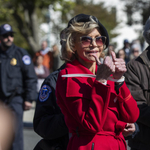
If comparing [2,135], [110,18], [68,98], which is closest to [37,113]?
[68,98]

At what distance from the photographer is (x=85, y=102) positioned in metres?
2.31

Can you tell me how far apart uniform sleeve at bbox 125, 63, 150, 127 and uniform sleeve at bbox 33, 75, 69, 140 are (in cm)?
80

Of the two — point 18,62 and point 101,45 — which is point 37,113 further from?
point 18,62

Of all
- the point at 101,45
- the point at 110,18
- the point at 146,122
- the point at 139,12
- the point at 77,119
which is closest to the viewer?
the point at 77,119

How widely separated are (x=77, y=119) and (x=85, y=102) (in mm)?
133

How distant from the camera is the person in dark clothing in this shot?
3.19 m

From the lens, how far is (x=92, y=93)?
2.27 meters

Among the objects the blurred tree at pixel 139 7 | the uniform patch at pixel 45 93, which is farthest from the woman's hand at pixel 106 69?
the blurred tree at pixel 139 7

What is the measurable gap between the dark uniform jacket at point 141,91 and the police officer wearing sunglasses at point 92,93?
1.85 ft

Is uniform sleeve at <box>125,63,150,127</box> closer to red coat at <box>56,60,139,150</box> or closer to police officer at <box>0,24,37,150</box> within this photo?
red coat at <box>56,60,139,150</box>

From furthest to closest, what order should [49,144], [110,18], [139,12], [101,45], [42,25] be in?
[42,25], [139,12], [110,18], [49,144], [101,45]

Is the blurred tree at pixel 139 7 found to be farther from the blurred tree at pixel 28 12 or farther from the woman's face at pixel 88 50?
the woman's face at pixel 88 50

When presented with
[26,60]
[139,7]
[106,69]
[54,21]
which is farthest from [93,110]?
[139,7]

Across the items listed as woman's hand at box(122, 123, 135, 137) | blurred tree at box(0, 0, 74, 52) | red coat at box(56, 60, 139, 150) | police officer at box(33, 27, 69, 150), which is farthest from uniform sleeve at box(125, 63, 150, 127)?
blurred tree at box(0, 0, 74, 52)
